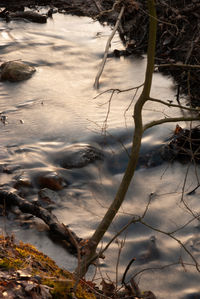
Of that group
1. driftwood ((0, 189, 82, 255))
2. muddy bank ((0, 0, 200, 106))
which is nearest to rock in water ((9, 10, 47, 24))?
muddy bank ((0, 0, 200, 106))

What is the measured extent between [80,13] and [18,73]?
188 inches

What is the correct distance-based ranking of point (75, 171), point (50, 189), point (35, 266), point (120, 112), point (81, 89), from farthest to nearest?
point (81, 89)
point (120, 112)
point (75, 171)
point (50, 189)
point (35, 266)

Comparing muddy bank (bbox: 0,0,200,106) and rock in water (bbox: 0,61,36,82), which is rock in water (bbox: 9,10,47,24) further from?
rock in water (bbox: 0,61,36,82)

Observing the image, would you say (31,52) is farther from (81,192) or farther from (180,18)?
(81,192)

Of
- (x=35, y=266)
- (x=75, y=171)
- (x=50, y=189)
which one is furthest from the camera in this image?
(x=75, y=171)

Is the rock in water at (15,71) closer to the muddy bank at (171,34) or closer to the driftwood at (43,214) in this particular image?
the muddy bank at (171,34)

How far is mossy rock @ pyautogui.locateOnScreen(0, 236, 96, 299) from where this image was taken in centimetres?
284

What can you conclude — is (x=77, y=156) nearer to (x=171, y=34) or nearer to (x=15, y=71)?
(x=15, y=71)

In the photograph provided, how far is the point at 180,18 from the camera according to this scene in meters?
8.74

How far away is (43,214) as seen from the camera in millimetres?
4645

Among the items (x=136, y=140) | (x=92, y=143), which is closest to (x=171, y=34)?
(x=92, y=143)

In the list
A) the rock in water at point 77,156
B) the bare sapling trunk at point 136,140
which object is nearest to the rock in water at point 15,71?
the rock in water at point 77,156

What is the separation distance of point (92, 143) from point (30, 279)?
146 inches

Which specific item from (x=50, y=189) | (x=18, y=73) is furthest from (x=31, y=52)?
(x=50, y=189)
